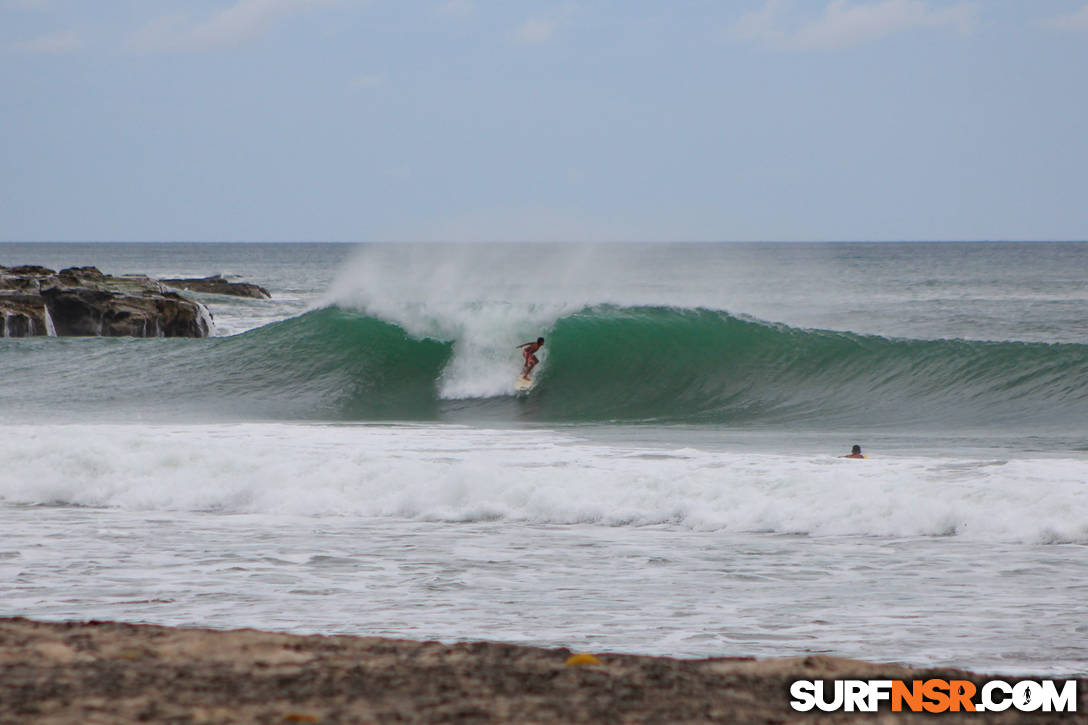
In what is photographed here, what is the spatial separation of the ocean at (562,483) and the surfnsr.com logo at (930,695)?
1.02 m

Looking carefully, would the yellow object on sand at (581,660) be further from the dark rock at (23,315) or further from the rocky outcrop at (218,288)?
the rocky outcrop at (218,288)

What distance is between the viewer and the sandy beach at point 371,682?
10.2 feet

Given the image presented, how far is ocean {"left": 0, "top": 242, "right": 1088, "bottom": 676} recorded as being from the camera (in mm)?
5484

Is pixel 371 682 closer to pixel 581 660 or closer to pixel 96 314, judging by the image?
pixel 581 660

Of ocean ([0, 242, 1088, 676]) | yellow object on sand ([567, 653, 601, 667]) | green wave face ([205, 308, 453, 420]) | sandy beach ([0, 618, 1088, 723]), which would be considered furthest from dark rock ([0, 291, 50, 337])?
yellow object on sand ([567, 653, 601, 667])

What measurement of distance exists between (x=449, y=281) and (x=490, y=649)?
751 inches

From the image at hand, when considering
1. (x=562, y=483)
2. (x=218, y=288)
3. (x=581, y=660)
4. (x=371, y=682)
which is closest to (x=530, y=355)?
(x=562, y=483)

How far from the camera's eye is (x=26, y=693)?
128 inches

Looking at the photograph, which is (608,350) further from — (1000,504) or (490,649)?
(490,649)

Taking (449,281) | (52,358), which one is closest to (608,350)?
(449,281)

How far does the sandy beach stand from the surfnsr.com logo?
0.06 meters

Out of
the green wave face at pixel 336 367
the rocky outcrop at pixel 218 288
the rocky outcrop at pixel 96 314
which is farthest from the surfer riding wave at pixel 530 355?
the rocky outcrop at pixel 218 288

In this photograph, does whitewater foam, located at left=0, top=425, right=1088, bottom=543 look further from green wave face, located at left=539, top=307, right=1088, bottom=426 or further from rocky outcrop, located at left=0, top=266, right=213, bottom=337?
rocky outcrop, located at left=0, top=266, right=213, bottom=337

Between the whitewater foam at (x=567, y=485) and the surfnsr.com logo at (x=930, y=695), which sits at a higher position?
the whitewater foam at (x=567, y=485)
